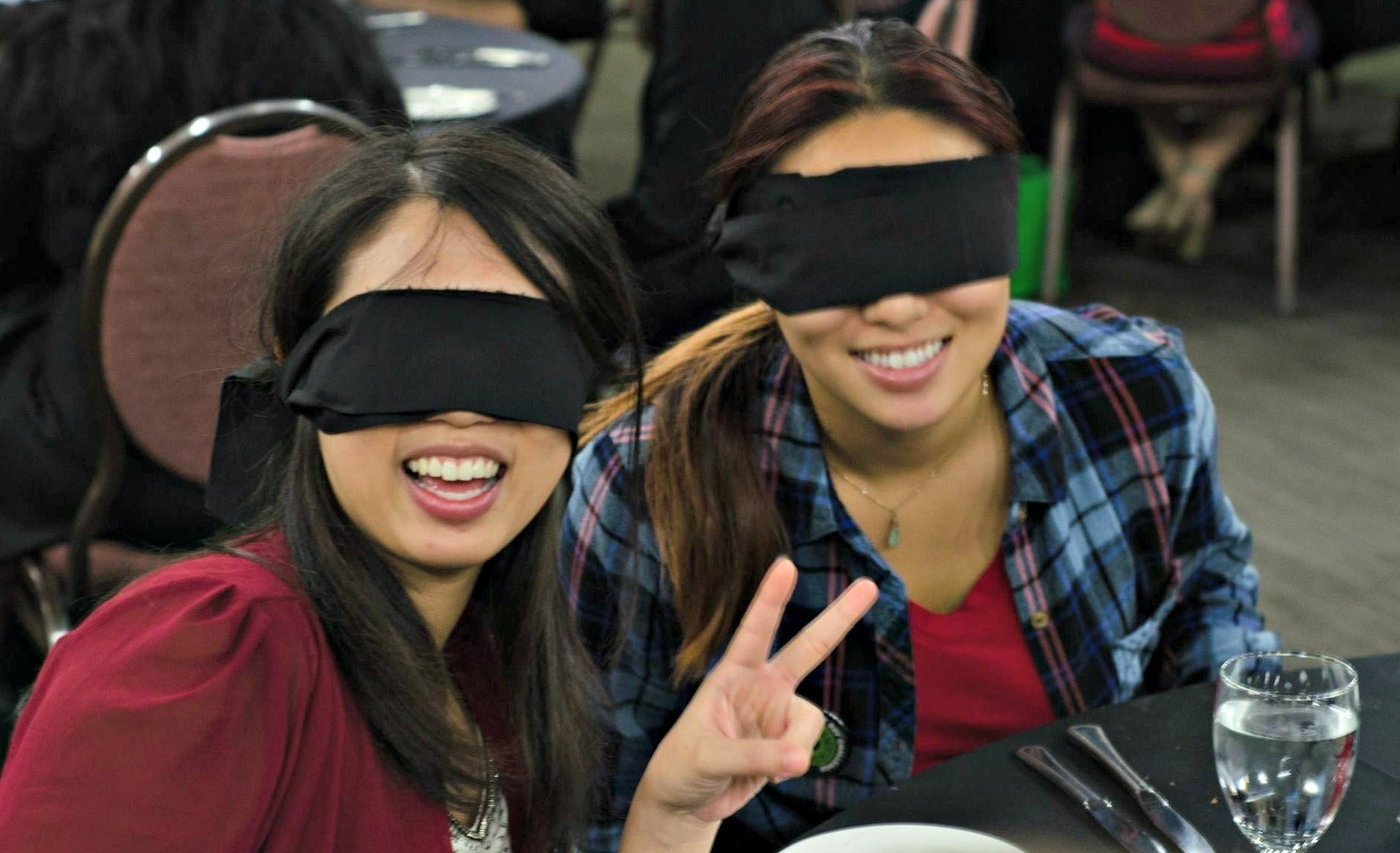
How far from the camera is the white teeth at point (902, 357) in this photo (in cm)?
145

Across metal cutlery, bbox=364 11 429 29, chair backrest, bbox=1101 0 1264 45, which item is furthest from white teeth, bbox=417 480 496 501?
chair backrest, bbox=1101 0 1264 45

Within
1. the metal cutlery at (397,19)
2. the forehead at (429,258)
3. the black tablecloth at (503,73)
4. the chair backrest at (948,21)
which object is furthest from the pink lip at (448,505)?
the metal cutlery at (397,19)

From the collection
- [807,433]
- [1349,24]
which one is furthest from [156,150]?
[1349,24]

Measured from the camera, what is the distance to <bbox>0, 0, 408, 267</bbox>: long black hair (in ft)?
6.97

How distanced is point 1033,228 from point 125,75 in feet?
8.81

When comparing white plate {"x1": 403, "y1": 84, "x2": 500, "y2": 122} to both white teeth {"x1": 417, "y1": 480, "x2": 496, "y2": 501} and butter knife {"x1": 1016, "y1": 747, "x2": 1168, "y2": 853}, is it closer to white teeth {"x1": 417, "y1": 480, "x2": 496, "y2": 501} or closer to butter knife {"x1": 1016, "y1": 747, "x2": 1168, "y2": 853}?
white teeth {"x1": 417, "y1": 480, "x2": 496, "y2": 501}

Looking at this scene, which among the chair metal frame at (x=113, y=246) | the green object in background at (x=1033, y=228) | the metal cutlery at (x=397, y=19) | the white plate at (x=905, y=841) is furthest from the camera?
the green object in background at (x=1033, y=228)

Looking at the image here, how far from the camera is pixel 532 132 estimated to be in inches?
117

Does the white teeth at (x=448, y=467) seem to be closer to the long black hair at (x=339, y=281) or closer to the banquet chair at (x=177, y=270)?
the long black hair at (x=339, y=281)

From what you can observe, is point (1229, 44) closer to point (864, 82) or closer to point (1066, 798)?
point (864, 82)

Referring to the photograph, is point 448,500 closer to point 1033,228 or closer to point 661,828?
point 661,828

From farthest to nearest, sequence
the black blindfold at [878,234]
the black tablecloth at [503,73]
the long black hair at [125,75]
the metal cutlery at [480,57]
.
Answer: the metal cutlery at [480,57] → the black tablecloth at [503,73] → the long black hair at [125,75] → the black blindfold at [878,234]

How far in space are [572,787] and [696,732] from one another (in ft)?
0.64

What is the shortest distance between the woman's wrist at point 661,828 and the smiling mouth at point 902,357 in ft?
1.40
